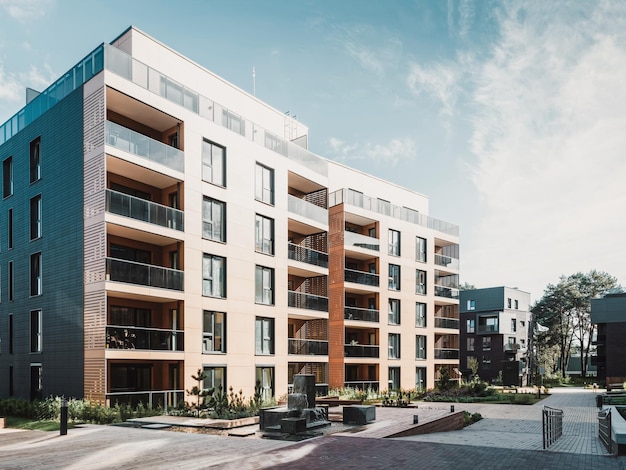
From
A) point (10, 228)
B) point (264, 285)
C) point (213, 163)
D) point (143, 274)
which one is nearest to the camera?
point (143, 274)

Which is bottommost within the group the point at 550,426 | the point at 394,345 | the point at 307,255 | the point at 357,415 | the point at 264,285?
the point at 394,345

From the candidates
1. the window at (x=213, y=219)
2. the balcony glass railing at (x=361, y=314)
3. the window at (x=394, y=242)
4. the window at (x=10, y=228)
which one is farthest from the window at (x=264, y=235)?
the window at (x=394, y=242)

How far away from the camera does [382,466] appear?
1182 cm

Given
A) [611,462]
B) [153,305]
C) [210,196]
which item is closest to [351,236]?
[210,196]

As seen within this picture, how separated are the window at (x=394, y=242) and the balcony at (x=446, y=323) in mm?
8364

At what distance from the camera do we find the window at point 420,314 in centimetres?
4518

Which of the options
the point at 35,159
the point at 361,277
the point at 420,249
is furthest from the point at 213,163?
the point at 420,249

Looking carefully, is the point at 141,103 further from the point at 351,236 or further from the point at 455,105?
the point at 351,236

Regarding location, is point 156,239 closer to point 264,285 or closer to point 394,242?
point 264,285

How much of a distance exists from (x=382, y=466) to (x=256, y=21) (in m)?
13.6

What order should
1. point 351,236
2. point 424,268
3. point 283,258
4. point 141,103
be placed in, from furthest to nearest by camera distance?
point 424,268 → point 351,236 → point 283,258 → point 141,103

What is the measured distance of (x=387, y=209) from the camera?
42.9 m

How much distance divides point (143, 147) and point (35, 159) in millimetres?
7457

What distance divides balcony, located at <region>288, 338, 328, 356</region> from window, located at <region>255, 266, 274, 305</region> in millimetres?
3376
